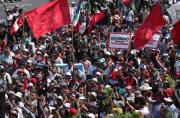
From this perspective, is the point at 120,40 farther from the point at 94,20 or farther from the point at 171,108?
the point at 171,108

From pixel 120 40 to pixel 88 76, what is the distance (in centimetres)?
134

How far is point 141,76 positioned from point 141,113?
4825 mm

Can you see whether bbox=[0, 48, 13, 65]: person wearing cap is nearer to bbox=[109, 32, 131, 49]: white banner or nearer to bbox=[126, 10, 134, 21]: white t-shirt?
bbox=[109, 32, 131, 49]: white banner

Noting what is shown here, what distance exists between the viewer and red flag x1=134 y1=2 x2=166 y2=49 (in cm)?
1662

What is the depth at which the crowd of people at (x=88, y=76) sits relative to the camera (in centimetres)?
1405

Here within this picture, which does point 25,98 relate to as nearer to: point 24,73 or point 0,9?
point 24,73

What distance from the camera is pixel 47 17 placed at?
18.0 metres

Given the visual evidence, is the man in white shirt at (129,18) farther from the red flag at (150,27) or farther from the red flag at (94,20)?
the red flag at (150,27)

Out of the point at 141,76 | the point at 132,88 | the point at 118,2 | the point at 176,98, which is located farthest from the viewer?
the point at 118,2

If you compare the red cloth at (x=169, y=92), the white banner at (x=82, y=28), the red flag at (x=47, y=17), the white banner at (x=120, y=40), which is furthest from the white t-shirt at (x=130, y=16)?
the red cloth at (x=169, y=92)

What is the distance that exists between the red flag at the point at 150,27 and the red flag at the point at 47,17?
220 cm

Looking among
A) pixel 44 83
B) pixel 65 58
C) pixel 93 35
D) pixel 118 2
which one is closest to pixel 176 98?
pixel 44 83

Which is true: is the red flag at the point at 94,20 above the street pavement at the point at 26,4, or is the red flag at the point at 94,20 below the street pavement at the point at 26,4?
above

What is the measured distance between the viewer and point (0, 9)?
3953cm
